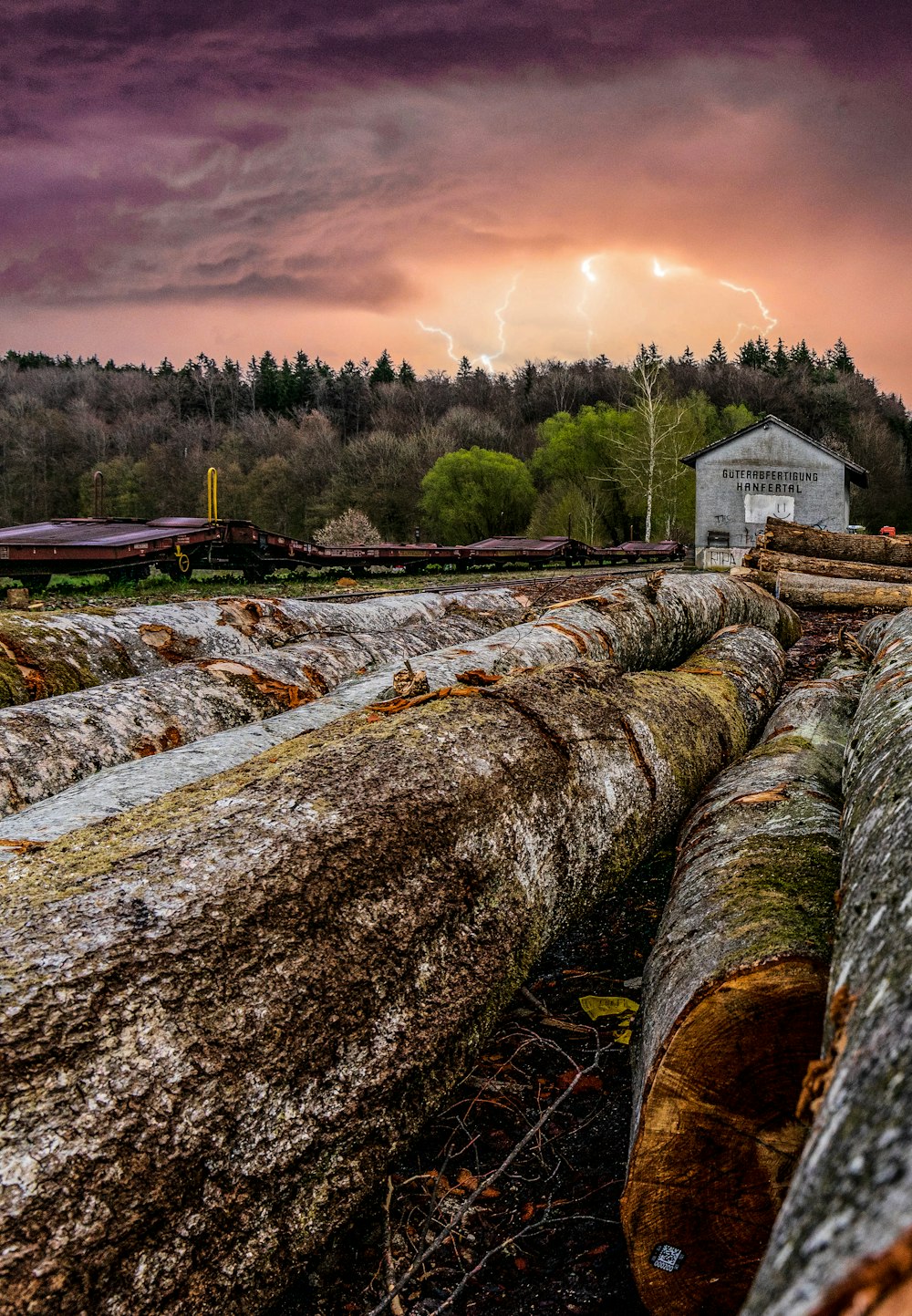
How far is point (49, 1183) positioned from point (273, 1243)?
58cm

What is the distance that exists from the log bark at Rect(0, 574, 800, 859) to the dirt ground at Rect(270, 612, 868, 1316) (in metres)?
1.45

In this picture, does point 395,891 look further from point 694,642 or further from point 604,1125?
point 694,642

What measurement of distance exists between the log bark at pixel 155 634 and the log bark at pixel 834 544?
7.21 meters

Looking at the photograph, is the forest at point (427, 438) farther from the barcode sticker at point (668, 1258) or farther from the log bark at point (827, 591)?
the barcode sticker at point (668, 1258)

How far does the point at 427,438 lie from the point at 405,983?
57.5 meters

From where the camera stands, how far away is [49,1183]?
1507 mm

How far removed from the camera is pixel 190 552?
14547 mm

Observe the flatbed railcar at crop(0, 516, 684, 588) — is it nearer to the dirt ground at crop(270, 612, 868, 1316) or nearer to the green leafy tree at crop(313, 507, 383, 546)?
the dirt ground at crop(270, 612, 868, 1316)

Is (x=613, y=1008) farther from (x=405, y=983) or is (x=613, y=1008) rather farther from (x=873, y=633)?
(x=873, y=633)

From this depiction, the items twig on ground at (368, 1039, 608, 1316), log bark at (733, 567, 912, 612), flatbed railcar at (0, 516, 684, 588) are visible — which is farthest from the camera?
flatbed railcar at (0, 516, 684, 588)

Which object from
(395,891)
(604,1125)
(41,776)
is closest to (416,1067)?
(395,891)

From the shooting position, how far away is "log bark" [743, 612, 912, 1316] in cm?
77

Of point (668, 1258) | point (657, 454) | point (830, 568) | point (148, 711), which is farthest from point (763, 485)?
point (668, 1258)

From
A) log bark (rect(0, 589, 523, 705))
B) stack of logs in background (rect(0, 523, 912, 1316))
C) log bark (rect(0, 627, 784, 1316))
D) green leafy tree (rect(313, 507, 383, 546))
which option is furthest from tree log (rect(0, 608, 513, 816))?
green leafy tree (rect(313, 507, 383, 546))
